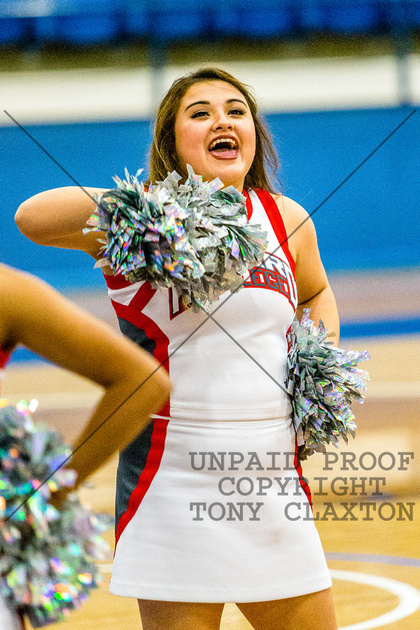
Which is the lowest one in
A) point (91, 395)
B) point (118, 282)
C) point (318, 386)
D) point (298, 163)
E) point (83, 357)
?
point (83, 357)

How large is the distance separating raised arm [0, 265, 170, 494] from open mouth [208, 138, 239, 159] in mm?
693

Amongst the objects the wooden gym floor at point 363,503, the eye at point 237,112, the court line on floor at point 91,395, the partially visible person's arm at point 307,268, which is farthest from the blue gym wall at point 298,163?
the eye at point 237,112

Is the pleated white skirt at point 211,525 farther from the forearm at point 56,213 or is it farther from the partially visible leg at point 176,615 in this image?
the forearm at point 56,213

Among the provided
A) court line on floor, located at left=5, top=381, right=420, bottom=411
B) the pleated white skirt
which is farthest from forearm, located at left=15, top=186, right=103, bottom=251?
court line on floor, located at left=5, top=381, right=420, bottom=411

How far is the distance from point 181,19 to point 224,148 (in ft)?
24.5

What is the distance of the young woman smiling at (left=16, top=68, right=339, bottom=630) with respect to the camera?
141cm

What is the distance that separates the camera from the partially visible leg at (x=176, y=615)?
1397 mm

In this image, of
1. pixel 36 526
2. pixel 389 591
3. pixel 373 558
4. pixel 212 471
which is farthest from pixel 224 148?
pixel 373 558

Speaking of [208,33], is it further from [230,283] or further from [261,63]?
[230,283]

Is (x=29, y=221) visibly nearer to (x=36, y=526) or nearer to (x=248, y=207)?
(x=248, y=207)

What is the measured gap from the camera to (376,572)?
10.0ft

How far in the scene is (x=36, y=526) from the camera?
918mm

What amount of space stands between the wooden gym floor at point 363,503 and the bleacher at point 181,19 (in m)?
2.50

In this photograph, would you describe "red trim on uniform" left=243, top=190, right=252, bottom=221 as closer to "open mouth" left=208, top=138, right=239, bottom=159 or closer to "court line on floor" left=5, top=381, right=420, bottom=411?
"open mouth" left=208, top=138, right=239, bottom=159
